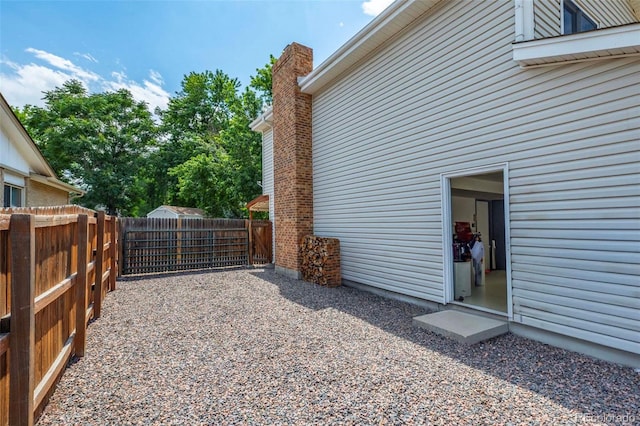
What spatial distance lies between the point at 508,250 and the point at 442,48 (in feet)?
12.1

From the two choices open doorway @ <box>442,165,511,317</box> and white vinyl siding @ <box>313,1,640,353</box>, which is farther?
open doorway @ <box>442,165,511,317</box>

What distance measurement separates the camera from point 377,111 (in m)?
6.97

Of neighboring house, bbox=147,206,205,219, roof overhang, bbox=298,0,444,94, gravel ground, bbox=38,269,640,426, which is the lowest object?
gravel ground, bbox=38,269,640,426

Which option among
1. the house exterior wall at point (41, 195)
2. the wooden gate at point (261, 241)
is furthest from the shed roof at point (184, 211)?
the wooden gate at point (261, 241)

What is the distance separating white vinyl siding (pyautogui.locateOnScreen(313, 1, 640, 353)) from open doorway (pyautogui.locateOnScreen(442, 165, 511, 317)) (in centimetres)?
19

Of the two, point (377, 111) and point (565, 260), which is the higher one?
point (377, 111)

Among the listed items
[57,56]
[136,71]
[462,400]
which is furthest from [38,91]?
[462,400]

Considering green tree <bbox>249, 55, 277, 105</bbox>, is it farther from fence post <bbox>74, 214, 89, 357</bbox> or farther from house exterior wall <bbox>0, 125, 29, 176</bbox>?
fence post <bbox>74, 214, 89, 357</bbox>

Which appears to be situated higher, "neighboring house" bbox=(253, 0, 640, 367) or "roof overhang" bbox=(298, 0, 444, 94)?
"roof overhang" bbox=(298, 0, 444, 94)

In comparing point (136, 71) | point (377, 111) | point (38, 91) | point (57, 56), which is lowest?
point (377, 111)

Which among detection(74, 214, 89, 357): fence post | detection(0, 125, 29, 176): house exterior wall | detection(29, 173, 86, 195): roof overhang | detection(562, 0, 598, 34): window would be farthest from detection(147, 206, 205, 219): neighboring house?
detection(562, 0, 598, 34): window

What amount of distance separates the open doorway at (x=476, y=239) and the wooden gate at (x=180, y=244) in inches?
301

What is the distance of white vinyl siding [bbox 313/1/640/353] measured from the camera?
11.6ft

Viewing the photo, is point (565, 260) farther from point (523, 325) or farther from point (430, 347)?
point (430, 347)
